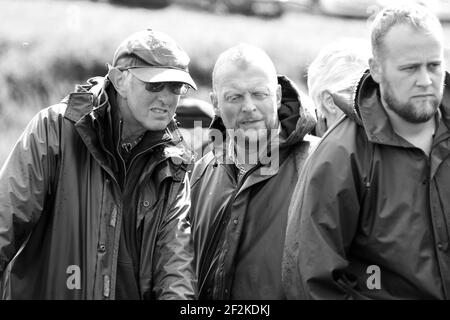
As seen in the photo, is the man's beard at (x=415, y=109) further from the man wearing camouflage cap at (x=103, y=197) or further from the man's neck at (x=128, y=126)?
the man's neck at (x=128, y=126)

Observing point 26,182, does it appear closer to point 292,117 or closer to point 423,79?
point 292,117

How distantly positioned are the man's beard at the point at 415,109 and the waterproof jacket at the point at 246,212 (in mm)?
794

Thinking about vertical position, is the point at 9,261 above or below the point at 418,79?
below

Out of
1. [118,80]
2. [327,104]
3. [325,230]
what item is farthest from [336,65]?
[325,230]

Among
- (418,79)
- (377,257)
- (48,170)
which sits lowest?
(377,257)

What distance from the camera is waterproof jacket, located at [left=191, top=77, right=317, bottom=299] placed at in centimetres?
462

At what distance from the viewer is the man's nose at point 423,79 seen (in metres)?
4.03

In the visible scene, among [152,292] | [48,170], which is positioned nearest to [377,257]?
[152,292]

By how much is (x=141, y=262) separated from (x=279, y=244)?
2.33 feet

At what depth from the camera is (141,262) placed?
4.54m

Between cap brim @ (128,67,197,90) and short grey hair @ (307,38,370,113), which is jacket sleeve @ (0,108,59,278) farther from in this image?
short grey hair @ (307,38,370,113)

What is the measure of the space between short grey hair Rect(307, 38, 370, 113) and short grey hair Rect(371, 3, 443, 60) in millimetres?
1411

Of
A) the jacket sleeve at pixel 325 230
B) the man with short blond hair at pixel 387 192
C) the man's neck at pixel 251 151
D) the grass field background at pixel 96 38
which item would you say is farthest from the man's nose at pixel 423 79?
the grass field background at pixel 96 38

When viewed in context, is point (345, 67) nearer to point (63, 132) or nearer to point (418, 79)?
point (418, 79)
